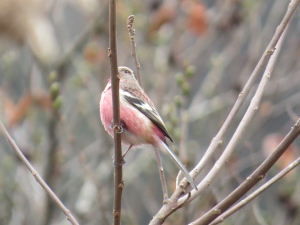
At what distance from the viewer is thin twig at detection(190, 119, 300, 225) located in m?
2.19

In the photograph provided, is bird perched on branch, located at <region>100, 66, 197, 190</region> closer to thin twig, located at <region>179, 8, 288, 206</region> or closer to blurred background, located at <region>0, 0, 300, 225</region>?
thin twig, located at <region>179, 8, 288, 206</region>

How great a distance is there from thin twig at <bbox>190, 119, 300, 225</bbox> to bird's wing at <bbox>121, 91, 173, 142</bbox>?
1070mm

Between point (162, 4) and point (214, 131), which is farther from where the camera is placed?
point (214, 131)

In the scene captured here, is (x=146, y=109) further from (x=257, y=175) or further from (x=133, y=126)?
(x=257, y=175)

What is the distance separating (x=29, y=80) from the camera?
569 cm

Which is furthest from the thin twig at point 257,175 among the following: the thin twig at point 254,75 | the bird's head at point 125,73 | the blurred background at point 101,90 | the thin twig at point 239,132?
the blurred background at point 101,90

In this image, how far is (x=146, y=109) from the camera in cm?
348

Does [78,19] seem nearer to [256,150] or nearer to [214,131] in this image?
[214,131]

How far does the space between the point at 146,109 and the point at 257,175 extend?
1377 mm

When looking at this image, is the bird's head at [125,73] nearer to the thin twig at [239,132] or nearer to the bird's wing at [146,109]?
the bird's wing at [146,109]

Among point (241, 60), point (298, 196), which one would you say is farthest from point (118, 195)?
point (241, 60)

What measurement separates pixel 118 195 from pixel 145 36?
12.7 feet

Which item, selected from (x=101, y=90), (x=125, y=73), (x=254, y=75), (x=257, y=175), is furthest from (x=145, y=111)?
(x=101, y=90)

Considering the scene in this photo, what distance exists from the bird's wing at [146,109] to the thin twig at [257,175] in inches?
42.1
